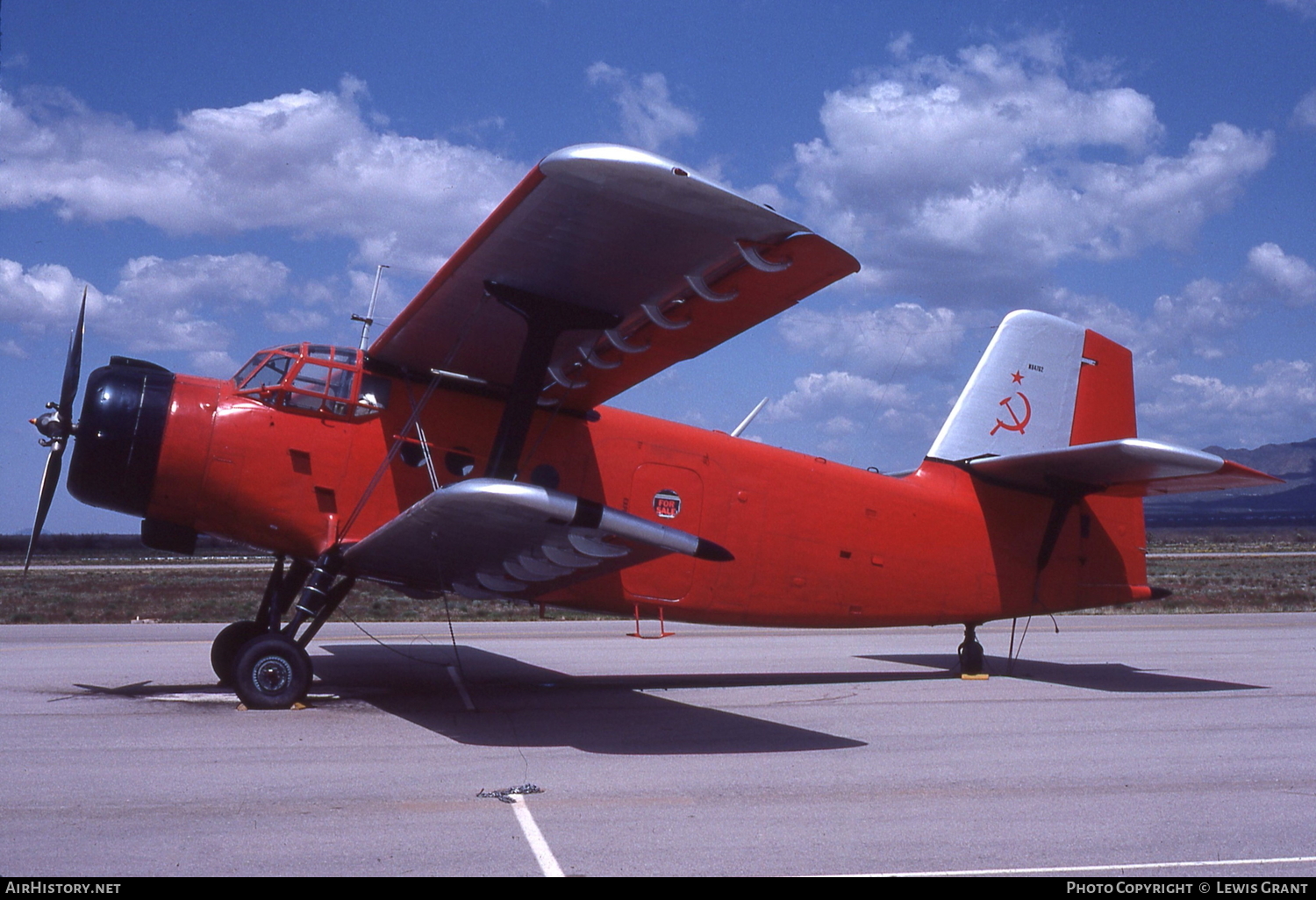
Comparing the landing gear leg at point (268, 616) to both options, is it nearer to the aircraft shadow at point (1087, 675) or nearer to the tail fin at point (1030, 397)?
the tail fin at point (1030, 397)

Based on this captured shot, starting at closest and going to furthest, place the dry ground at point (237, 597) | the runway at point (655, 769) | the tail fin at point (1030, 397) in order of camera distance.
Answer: the runway at point (655, 769)
the tail fin at point (1030, 397)
the dry ground at point (237, 597)

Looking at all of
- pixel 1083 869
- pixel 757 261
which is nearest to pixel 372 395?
pixel 757 261

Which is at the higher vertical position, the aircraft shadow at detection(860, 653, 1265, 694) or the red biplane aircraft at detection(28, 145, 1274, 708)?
the red biplane aircraft at detection(28, 145, 1274, 708)

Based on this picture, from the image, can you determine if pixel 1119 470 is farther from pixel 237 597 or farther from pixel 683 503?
pixel 237 597

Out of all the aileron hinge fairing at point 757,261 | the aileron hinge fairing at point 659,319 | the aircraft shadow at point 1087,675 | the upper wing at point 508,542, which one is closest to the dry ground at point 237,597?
the upper wing at point 508,542

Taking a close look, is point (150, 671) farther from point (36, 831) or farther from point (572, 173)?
point (572, 173)

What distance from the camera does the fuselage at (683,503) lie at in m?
8.30

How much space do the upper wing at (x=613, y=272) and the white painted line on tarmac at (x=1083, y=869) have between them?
11.6ft

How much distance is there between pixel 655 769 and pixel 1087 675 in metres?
7.54

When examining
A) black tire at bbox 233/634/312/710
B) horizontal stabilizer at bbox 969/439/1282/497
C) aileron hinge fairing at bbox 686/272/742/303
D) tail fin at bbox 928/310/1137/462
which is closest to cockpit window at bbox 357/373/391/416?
black tire at bbox 233/634/312/710

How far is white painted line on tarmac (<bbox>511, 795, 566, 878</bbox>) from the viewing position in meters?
4.44

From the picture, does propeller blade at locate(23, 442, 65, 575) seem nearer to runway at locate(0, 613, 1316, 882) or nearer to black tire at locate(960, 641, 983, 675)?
runway at locate(0, 613, 1316, 882)

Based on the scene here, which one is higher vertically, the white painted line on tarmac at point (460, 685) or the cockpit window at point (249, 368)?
the cockpit window at point (249, 368)

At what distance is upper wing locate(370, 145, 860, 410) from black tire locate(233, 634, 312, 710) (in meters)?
2.61
